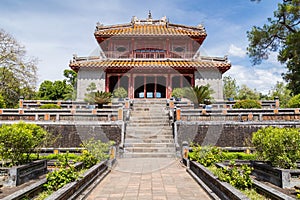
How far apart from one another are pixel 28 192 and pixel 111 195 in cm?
176

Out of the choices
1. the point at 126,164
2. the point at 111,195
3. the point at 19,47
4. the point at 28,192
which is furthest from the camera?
the point at 19,47

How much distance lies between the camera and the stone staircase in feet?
36.0

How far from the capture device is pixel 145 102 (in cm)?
1733

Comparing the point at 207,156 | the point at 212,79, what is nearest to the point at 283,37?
the point at 212,79

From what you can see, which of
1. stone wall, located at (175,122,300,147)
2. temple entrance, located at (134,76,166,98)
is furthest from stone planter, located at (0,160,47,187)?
temple entrance, located at (134,76,166,98)

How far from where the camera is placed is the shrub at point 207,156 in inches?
281

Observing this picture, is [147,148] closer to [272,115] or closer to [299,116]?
[272,115]

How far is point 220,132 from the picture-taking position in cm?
1162

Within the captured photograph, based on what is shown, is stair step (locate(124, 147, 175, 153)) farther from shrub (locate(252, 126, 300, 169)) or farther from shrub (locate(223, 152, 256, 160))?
shrub (locate(252, 126, 300, 169))

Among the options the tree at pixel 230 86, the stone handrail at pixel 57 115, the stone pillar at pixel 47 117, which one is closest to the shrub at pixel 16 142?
the stone handrail at pixel 57 115

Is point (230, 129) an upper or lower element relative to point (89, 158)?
upper

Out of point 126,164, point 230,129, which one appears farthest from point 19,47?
point 230,129

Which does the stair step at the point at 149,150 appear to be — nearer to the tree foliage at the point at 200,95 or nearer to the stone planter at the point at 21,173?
the stone planter at the point at 21,173

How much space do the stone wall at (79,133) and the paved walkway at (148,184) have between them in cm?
305
